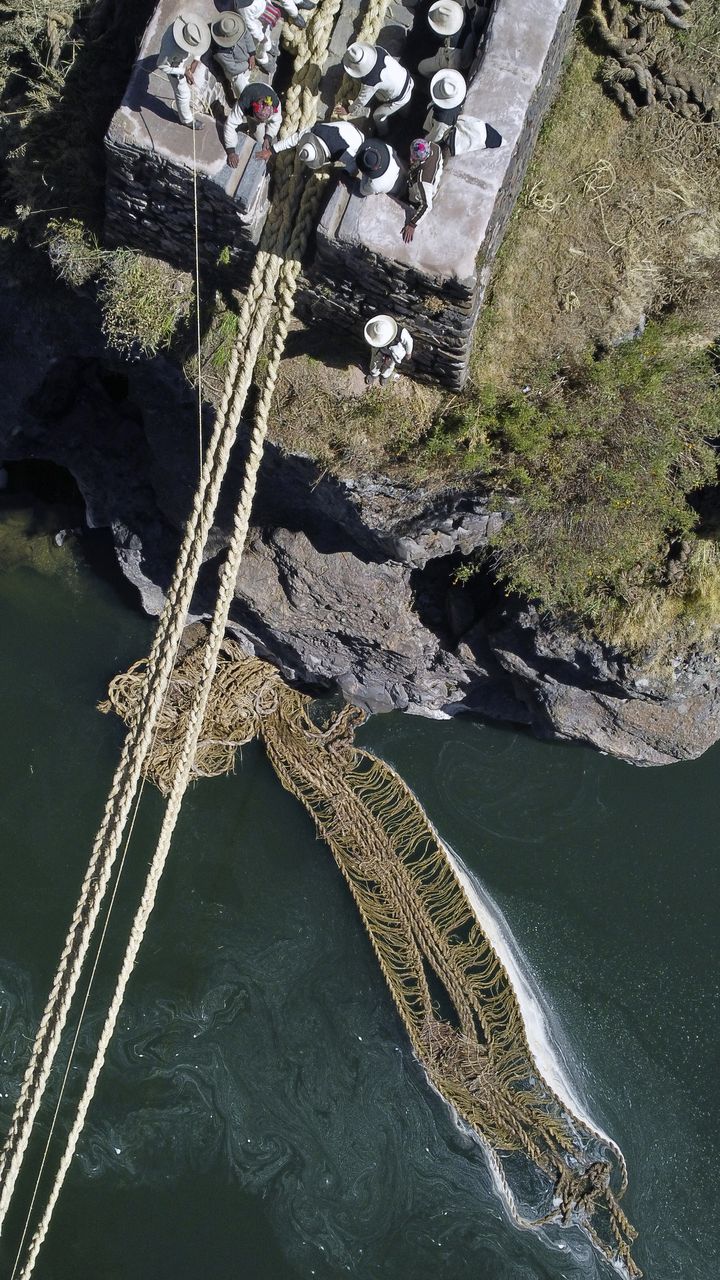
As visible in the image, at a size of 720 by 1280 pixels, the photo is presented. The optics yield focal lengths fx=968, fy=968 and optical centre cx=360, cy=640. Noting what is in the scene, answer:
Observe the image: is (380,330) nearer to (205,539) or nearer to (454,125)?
(454,125)

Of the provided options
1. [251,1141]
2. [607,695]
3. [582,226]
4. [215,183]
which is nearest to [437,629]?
[607,695]

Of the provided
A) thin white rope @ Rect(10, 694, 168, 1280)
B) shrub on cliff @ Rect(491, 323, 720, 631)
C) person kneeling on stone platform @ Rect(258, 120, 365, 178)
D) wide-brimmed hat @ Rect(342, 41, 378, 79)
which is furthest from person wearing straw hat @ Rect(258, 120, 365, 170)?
thin white rope @ Rect(10, 694, 168, 1280)

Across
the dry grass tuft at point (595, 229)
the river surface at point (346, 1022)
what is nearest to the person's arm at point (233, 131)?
the dry grass tuft at point (595, 229)

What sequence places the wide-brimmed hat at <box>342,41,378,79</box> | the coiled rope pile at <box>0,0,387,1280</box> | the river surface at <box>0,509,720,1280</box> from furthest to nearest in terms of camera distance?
the river surface at <box>0,509,720,1280</box> < the coiled rope pile at <box>0,0,387,1280</box> < the wide-brimmed hat at <box>342,41,378,79</box>

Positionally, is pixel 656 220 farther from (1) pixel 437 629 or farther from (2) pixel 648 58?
(1) pixel 437 629

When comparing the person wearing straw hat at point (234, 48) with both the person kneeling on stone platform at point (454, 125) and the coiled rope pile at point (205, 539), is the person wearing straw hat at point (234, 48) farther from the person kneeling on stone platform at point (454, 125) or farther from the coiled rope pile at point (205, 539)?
the person kneeling on stone platform at point (454, 125)

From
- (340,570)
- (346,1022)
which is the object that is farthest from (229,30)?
(346,1022)

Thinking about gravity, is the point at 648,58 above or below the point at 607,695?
above

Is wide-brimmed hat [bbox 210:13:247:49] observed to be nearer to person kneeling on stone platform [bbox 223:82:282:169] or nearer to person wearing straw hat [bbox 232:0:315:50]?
person wearing straw hat [bbox 232:0:315:50]
